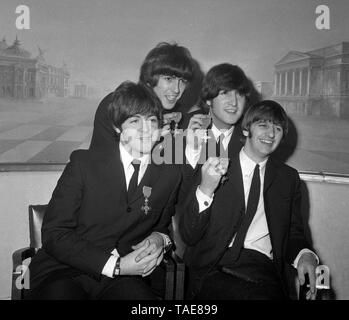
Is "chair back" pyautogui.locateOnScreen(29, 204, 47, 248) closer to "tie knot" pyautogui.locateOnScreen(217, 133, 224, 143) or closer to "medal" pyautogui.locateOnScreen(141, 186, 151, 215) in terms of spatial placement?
"medal" pyautogui.locateOnScreen(141, 186, 151, 215)

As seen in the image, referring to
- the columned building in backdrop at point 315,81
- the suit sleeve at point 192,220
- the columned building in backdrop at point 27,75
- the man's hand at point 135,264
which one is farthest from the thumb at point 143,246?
the columned building in backdrop at point 315,81

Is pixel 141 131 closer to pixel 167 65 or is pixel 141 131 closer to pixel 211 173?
pixel 211 173

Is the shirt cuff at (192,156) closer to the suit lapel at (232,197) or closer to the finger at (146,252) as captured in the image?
the suit lapel at (232,197)

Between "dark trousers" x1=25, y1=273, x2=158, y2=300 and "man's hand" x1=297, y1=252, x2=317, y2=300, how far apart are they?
668 mm

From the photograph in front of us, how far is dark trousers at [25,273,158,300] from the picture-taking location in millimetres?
1433

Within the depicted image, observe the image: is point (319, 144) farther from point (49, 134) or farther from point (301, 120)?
point (49, 134)

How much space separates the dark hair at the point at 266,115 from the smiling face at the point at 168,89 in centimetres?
40

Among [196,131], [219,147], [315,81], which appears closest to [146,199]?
[196,131]

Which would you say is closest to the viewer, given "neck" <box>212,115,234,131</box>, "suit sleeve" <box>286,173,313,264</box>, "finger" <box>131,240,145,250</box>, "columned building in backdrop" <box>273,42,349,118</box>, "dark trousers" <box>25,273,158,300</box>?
"dark trousers" <box>25,273,158,300</box>

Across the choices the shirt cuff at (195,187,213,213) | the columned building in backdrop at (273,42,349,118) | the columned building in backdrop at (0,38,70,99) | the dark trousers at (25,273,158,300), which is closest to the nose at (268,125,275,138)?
the shirt cuff at (195,187,213,213)

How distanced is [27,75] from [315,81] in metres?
1.89

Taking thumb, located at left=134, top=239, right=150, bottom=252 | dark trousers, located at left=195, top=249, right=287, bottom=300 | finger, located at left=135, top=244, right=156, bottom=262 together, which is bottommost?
dark trousers, located at left=195, top=249, right=287, bottom=300
